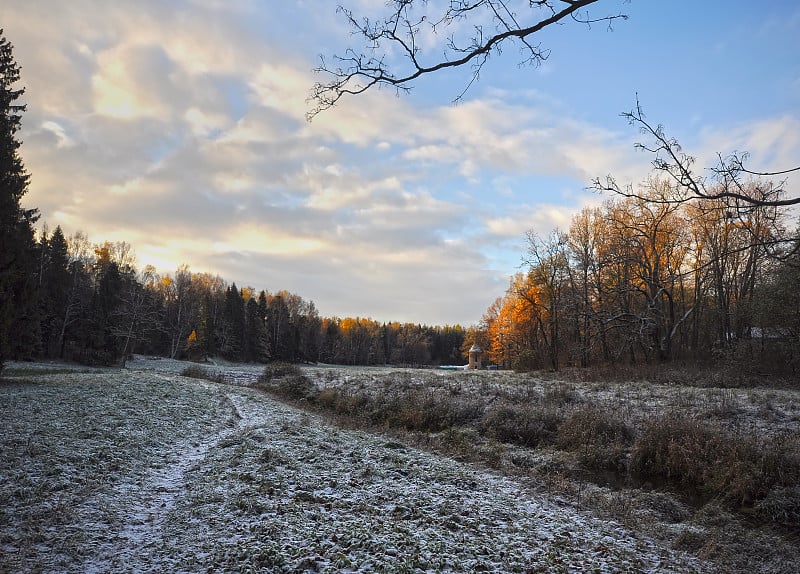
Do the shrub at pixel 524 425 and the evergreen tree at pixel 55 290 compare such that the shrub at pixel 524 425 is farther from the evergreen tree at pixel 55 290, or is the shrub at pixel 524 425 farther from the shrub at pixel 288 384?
the evergreen tree at pixel 55 290

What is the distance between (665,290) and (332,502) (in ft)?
19.4

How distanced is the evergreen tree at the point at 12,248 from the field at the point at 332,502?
546 centimetres

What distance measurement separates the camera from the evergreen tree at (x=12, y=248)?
18.3m

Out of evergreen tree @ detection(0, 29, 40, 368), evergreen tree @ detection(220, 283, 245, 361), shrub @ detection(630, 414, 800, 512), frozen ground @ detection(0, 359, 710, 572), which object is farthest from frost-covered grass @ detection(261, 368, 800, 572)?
evergreen tree @ detection(220, 283, 245, 361)

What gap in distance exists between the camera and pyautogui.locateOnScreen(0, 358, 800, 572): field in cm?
527

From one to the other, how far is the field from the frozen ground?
0.03 meters

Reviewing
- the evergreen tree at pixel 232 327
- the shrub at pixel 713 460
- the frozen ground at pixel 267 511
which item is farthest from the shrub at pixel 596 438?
the evergreen tree at pixel 232 327

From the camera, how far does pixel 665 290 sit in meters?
4.66

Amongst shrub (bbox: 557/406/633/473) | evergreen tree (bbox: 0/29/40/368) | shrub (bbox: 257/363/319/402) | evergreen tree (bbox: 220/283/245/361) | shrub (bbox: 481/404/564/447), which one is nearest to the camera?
shrub (bbox: 557/406/633/473)

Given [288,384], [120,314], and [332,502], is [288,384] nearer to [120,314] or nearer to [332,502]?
[332,502]

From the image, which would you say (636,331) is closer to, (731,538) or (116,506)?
(731,538)

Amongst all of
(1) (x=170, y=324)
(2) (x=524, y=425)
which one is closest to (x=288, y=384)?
(2) (x=524, y=425)

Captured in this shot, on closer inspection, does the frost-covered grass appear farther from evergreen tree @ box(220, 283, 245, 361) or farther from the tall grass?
evergreen tree @ box(220, 283, 245, 361)

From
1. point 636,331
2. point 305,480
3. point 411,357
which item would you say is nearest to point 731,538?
point 636,331
